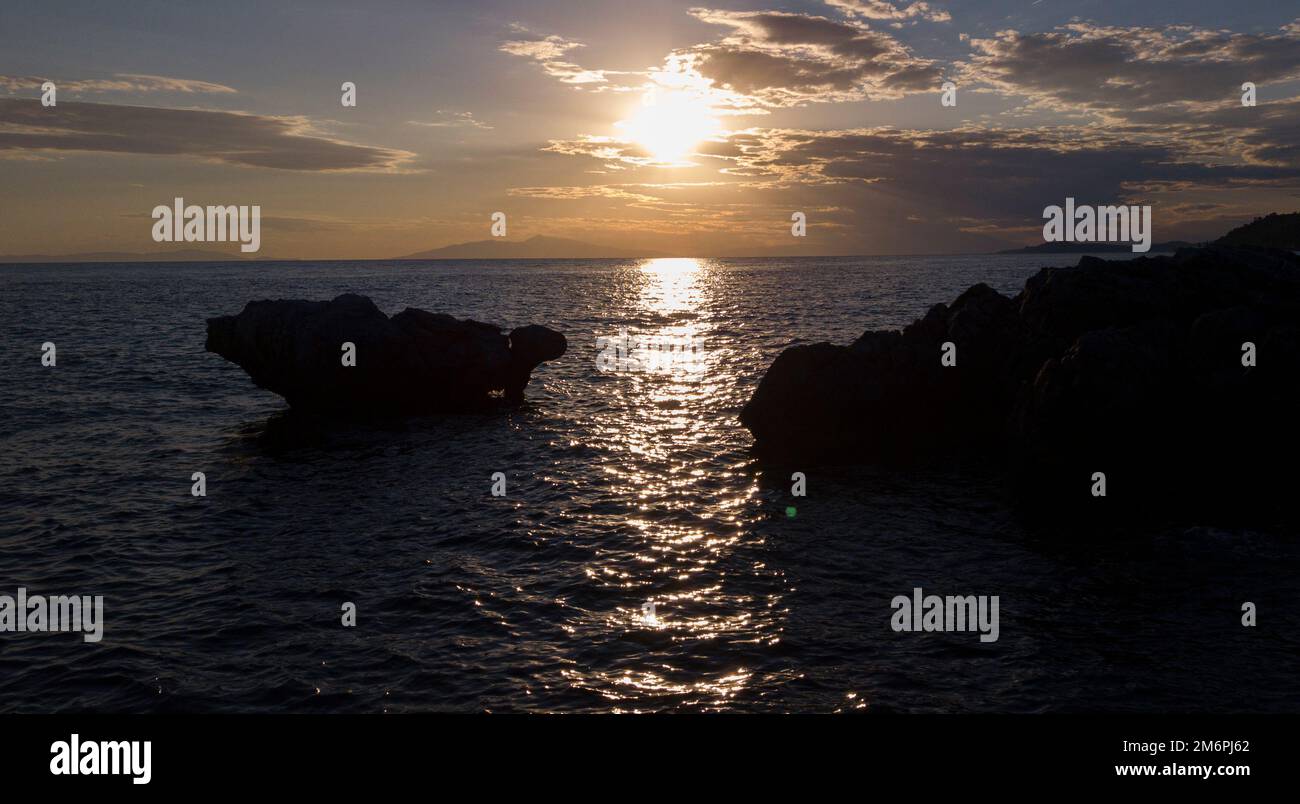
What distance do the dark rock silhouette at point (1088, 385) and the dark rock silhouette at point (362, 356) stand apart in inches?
560

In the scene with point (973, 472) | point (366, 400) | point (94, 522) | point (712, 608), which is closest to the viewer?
point (712, 608)

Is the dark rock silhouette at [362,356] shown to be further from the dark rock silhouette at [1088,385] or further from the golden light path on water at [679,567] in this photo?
the dark rock silhouette at [1088,385]

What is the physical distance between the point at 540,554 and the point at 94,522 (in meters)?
13.2

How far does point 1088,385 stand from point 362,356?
2825 centimetres

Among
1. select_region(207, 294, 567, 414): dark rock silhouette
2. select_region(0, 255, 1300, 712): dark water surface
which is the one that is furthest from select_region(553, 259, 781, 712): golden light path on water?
Answer: select_region(207, 294, 567, 414): dark rock silhouette

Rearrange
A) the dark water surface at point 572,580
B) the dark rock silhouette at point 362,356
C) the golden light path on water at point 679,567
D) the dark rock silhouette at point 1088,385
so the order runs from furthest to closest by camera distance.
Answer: the dark rock silhouette at point 362,356, the dark rock silhouette at point 1088,385, the golden light path on water at point 679,567, the dark water surface at point 572,580

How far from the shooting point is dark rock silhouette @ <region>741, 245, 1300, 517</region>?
952 inches

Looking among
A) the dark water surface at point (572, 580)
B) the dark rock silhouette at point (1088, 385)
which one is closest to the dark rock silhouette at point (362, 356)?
the dark water surface at point (572, 580)

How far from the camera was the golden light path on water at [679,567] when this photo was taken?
579 inches

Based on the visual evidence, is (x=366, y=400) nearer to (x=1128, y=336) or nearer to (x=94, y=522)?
(x=94, y=522)

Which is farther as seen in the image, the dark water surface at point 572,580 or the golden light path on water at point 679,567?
the golden light path on water at point 679,567

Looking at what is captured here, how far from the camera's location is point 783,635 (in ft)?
53.8
